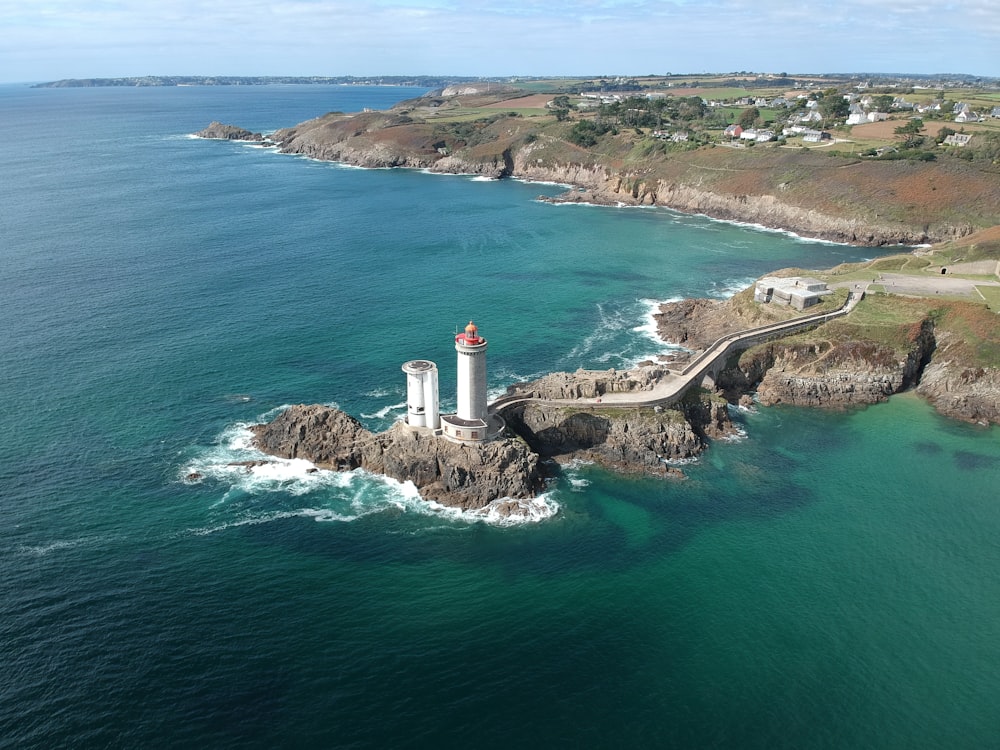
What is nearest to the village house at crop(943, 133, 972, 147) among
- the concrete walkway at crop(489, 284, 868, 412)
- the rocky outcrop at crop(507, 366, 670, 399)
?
the concrete walkway at crop(489, 284, 868, 412)

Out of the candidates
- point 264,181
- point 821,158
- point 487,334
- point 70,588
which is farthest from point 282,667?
point 264,181

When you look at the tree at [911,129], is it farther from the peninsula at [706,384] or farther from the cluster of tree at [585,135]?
the peninsula at [706,384]

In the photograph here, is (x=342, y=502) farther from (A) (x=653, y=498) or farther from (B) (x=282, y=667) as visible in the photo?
(A) (x=653, y=498)

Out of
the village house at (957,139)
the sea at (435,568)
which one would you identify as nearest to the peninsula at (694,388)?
the sea at (435,568)

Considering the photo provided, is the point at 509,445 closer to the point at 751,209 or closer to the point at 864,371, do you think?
the point at 864,371

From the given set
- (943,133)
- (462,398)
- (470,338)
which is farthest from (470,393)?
(943,133)

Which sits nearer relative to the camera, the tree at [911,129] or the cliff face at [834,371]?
the cliff face at [834,371]
